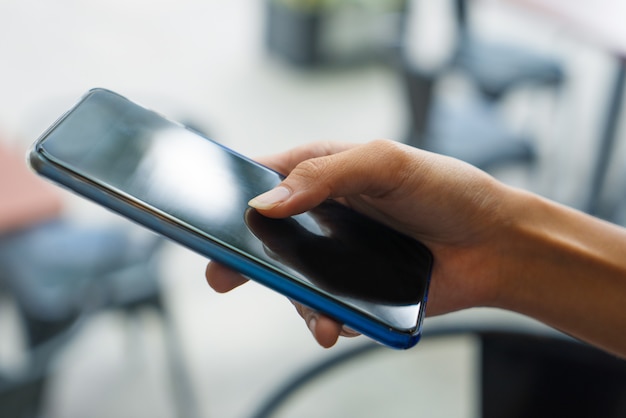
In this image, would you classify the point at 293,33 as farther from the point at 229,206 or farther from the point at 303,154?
the point at 229,206

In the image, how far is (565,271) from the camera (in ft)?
2.91

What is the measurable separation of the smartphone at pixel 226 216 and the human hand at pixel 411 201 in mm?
35

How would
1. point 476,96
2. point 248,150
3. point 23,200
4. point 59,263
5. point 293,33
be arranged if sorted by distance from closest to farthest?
point 23,200 < point 59,263 < point 476,96 < point 248,150 < point 293,33

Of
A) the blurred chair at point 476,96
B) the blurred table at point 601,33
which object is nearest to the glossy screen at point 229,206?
the blurred chair at point 476,96

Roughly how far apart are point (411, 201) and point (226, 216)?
24 cm

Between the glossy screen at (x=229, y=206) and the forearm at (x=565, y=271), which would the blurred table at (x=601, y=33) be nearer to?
the forearm at (x=565, y=271)

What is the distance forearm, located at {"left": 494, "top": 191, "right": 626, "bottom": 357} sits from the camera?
0.86m

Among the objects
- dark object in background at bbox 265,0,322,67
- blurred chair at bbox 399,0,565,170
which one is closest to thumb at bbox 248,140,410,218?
blurred chair at bbox 399,0,565,170

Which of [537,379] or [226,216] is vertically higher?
[226,216]

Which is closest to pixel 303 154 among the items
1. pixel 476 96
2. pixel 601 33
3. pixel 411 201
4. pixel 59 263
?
pixel 411 201

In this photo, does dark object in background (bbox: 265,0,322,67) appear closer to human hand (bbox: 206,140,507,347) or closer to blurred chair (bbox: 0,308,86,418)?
blurred chair (bbox: 0,308,86,418)

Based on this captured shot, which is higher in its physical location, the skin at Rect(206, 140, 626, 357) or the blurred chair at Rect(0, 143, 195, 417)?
the skin at Rect(206, 140, 626, 357)

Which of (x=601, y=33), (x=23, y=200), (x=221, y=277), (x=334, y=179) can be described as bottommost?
(x=23, y=200)

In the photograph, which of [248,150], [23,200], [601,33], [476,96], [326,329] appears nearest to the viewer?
[326,329]
